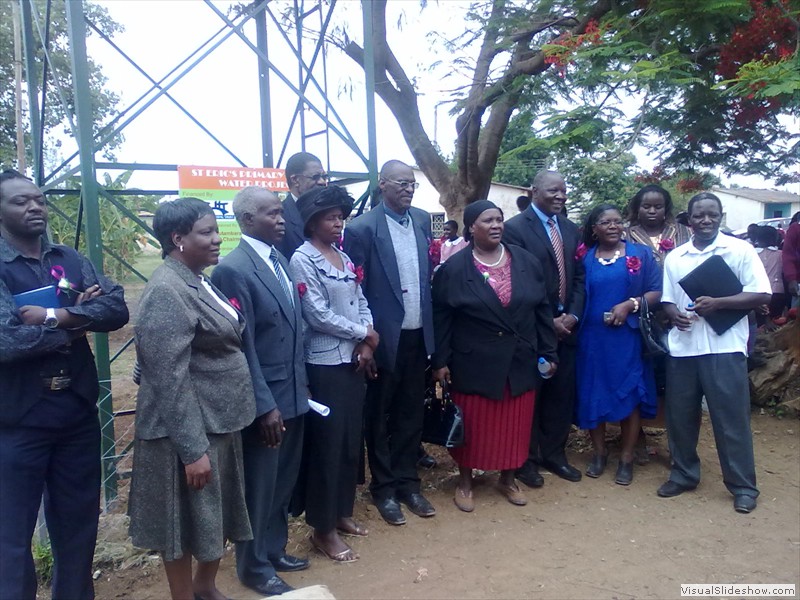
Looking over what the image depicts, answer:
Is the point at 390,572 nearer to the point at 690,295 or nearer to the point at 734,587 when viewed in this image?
the point at 734,587

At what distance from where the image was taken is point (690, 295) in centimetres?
423

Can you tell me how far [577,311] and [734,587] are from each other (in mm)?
1854

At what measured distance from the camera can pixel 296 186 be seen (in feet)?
12.8

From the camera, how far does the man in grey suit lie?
3.02m

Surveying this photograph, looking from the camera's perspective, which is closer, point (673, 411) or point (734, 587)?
point (734, 587)

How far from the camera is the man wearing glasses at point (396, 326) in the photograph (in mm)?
3875

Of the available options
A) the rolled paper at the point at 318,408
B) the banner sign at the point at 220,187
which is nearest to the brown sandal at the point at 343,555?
the rolled paper at the point at 318,408

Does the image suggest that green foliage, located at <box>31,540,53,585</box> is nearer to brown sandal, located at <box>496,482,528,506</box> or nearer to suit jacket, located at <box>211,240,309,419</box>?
suit jacket, located at <box>211,240,309,419</box>

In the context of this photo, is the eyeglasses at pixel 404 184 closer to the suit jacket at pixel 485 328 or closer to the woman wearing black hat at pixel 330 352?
the woman wearing black hat at pixel 330 352

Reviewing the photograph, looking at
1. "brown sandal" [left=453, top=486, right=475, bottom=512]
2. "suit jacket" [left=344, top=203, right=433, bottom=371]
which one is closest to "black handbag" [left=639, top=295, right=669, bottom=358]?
"brown sandal" [left=453, top=486, right=475, bottom=512]

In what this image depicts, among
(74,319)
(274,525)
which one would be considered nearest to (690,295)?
(274,525)

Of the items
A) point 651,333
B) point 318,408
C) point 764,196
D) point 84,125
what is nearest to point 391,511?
point 318,408

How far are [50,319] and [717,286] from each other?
3657mm

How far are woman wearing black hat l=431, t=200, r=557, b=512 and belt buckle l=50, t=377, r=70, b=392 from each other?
83.7 inches
